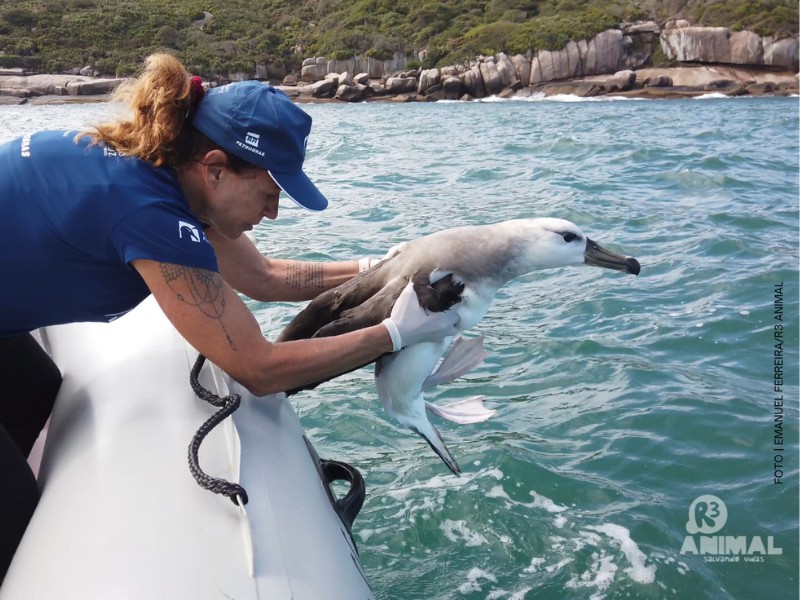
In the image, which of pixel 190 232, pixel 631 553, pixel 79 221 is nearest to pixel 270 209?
pixel 190 232

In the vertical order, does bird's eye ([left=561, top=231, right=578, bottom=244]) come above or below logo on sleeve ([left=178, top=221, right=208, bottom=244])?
below

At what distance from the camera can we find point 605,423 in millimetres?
4602

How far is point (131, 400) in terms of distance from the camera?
2.66 metres

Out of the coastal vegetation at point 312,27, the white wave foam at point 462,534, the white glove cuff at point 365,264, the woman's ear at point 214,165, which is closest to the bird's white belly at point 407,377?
the white glove cuff at point 365,264

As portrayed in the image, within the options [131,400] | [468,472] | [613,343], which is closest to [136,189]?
[131,400]

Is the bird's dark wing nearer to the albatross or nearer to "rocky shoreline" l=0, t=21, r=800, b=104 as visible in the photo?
the albatross

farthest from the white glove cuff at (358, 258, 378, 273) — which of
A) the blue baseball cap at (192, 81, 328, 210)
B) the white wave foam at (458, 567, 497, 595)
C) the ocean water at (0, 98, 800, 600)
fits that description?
the white wave foam at (458, 567, 497, 595)

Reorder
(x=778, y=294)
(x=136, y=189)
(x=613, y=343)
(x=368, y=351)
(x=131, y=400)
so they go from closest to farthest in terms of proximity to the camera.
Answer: (x=136, y=189) < (x=131, y=400) < (x=368, y=351) < (x=613, y=343) < (x=778, y=294)

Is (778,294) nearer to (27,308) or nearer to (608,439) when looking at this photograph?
(608,439)

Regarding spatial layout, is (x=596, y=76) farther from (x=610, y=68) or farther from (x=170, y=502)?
(x=170, y=502)

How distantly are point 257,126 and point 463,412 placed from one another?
171cm

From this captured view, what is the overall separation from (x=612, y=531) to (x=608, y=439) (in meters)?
0.88

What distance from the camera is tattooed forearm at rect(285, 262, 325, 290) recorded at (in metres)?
3.61

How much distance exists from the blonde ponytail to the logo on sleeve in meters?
0.22
